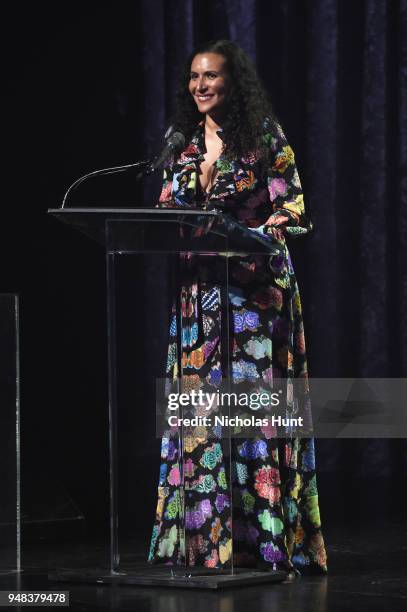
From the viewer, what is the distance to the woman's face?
3021mm

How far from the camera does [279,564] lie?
2.95 m

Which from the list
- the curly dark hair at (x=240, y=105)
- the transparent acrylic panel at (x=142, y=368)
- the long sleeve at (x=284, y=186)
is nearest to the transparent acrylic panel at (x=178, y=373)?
the transparent acrylic panel at (x=142, y=368)

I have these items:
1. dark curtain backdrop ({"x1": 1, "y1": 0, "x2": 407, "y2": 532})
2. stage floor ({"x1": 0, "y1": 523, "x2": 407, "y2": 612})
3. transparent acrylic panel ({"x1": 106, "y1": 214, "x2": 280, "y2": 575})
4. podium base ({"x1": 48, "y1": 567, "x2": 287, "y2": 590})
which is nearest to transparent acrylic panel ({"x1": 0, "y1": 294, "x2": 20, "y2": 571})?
stage floor ({"x1": 0, "y1": 523, "x2": 407, "y2": 612})

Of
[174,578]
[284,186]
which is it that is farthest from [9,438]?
[284,186]

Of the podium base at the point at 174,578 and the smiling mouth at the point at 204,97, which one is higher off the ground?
the smiling mouth at the point at 204,97

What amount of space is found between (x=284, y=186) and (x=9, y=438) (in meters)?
0.98

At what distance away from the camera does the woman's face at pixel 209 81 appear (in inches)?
119

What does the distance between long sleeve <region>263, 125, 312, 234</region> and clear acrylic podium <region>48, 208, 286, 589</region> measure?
31cm

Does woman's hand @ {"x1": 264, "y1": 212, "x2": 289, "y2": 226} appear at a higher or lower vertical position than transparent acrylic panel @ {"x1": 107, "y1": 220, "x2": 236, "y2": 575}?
higher

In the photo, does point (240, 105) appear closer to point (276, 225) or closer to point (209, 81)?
point (209, 81)

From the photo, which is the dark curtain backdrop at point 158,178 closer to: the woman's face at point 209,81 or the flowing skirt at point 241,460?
the flowing skirt at point 241,460

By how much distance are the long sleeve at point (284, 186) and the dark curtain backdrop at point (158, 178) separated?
5.03ft

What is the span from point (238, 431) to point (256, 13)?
8.47 feet

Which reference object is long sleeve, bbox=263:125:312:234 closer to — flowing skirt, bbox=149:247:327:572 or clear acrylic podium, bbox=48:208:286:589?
flowing skirt, bbox=149:247:327:572
